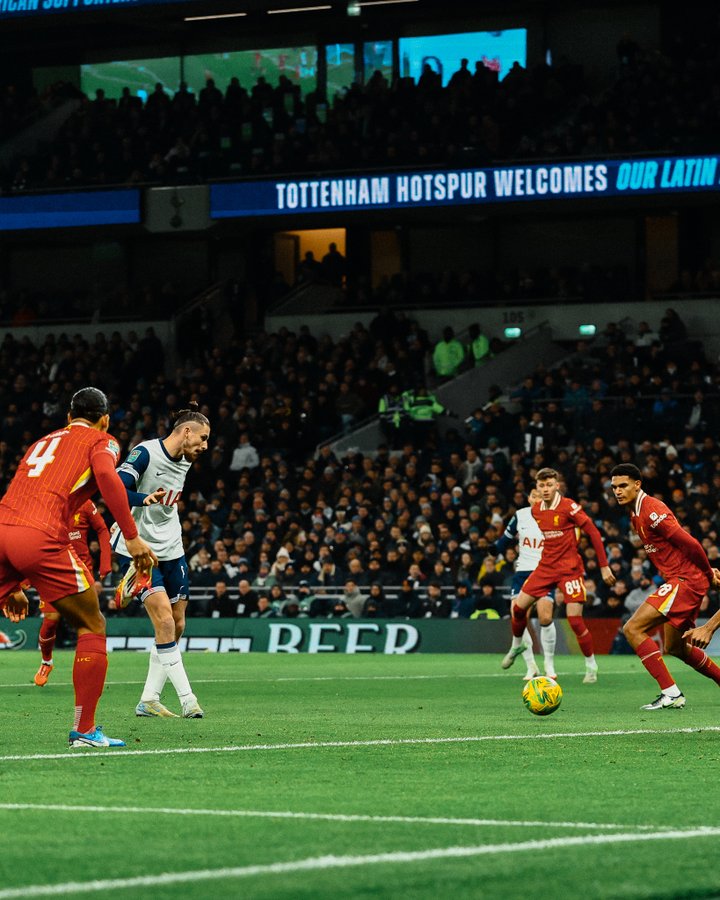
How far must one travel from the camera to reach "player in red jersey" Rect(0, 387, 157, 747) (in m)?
9.96

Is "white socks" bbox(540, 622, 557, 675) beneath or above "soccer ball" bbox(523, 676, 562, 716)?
beneath

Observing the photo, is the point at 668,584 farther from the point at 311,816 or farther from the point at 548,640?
the point at 311,816

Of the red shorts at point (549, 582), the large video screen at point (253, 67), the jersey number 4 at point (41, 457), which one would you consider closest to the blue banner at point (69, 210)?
the large video screen at point (253, 67)

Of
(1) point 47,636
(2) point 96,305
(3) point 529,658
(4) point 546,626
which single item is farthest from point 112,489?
(2) point 96,305

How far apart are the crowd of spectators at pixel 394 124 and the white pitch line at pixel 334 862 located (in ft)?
91.8

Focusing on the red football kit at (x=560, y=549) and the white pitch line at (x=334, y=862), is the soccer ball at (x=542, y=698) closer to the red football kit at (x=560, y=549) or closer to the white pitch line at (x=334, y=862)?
the red football kit at (x=560, y=549)

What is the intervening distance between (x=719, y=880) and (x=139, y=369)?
1320 inches

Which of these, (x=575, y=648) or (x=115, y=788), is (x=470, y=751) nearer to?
(x=115, y=788)

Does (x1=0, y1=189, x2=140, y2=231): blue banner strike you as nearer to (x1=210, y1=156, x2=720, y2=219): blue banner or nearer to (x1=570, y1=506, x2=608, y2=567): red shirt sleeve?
(x1=210, y1=156, x2=720, y2=219): blue banner

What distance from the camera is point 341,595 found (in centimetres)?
2961

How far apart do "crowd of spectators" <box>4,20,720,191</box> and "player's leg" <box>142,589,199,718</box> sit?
2262 centimetres

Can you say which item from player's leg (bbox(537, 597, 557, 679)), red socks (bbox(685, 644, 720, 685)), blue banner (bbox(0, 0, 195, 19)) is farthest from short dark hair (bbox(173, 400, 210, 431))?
blue banner (bbox(0, 0, 195, 19))

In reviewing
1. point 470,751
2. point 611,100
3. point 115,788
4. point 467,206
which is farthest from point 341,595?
point 115,788

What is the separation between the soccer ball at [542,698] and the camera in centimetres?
1328
